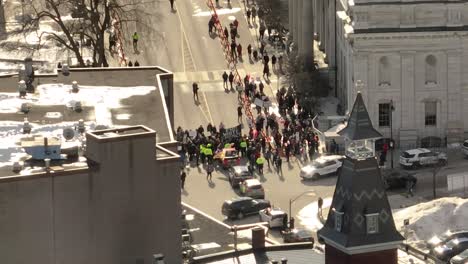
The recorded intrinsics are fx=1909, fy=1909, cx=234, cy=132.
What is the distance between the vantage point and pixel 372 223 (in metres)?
66.6

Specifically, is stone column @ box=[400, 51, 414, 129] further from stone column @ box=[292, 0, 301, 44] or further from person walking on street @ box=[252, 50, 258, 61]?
person walking on street @ box=[252, 50, 258, 61]

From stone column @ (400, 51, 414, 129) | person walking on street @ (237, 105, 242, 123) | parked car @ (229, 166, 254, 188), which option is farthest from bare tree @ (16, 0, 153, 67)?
stone column @ (400, 51, 414, 129)

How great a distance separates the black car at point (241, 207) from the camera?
107m

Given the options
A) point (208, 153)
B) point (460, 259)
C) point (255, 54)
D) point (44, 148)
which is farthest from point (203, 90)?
point (44, 148)

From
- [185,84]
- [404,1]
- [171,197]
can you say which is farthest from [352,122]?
[185,84]

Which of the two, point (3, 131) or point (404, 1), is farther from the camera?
point (404, 1)

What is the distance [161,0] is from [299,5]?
20003mm

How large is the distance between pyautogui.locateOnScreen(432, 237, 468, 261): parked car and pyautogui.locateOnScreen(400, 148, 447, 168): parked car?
22.1 meters

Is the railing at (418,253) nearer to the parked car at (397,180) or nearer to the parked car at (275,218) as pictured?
the parked car at (275,218)

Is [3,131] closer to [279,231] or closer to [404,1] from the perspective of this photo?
[279,231]

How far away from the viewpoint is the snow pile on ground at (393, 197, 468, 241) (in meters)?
97.4

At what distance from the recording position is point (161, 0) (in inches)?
6412

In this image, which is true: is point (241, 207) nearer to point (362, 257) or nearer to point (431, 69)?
point (431, 69)

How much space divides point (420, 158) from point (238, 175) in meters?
11.8
